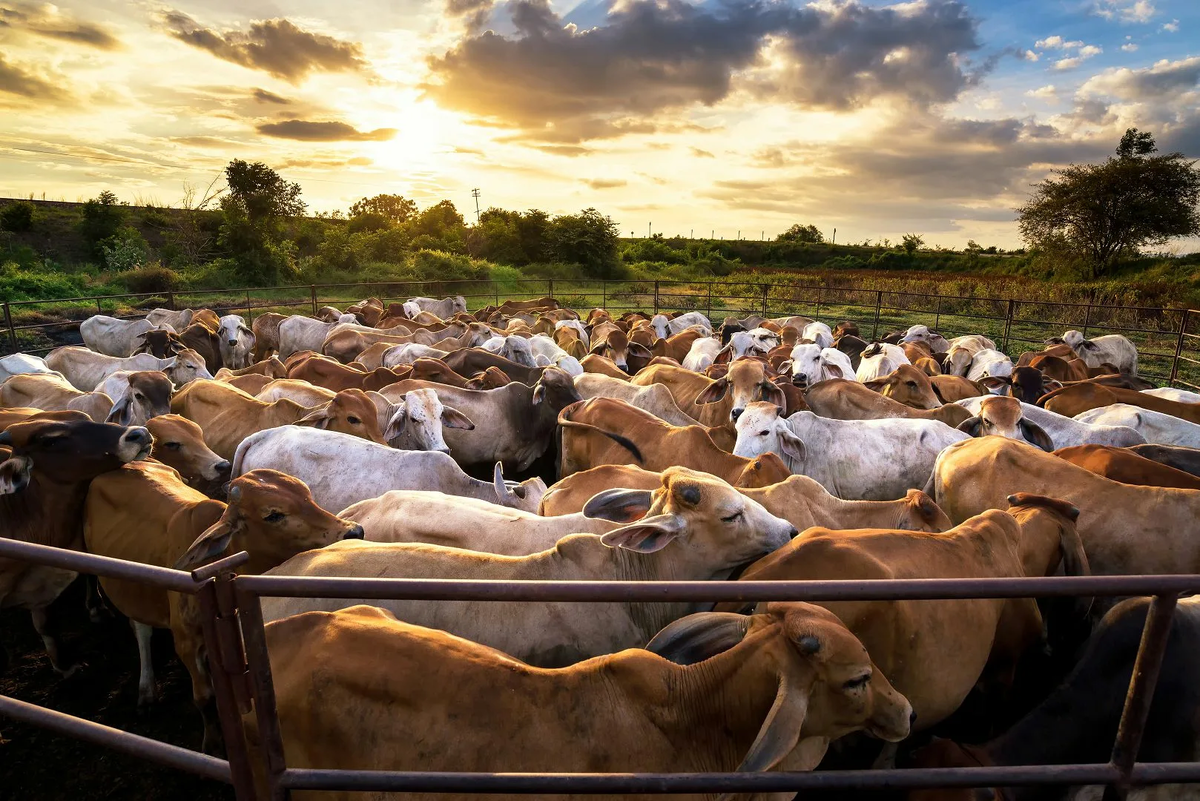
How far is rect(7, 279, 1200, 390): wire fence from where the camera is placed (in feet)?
53.4

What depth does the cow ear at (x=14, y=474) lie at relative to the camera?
13.3ft

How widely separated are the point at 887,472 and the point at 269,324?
13170 millimetres

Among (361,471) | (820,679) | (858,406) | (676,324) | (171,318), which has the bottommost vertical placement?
(361,471)

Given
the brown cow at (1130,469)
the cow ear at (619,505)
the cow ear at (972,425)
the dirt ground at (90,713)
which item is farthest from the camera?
the cow ear at (972,425)

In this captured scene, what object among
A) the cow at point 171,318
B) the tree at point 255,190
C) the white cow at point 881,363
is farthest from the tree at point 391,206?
the white cow at point 881,363

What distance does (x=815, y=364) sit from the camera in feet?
35.6

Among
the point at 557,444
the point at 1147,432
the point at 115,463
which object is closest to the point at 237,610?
the point at 115,463

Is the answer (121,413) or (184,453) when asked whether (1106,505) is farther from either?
(121,413)

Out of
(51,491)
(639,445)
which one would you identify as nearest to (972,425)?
(639,445)

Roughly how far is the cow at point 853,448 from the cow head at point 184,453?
4.68m

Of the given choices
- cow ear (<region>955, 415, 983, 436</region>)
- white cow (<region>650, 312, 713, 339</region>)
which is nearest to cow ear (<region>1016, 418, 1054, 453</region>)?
cow ear (<region>955, 415, 983, 436</region>)

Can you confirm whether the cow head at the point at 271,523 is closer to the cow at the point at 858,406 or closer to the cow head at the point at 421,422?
the cow head at the point at 421,422

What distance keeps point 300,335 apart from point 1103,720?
14.6m

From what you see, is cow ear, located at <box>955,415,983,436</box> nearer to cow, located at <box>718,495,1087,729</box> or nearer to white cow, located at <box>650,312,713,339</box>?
cow, located at <box>718,495,1087,729</box>
